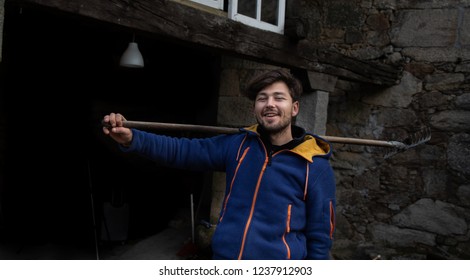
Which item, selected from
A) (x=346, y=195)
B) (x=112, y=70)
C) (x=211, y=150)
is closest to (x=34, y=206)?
(x=112, y=70)

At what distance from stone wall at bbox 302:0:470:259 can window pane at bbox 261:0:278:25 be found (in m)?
0.97

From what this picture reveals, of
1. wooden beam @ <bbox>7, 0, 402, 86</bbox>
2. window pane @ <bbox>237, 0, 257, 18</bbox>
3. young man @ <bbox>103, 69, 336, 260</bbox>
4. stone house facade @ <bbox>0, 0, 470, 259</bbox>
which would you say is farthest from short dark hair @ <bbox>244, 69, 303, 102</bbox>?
stone house facade @ <bbox>0, 0, 470, 259</bbox>

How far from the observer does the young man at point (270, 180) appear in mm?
2020

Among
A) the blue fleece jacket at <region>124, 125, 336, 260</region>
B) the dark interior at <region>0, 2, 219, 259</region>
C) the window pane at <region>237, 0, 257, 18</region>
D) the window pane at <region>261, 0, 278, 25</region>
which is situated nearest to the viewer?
the blue fleece jacket at <region>124, 125, 336, 260</region>

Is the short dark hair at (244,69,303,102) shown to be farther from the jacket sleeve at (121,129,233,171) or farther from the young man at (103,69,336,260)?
the jacket sleeve at (121,129,233,171)

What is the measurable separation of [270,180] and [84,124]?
4614 mm

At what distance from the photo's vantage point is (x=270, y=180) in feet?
6.73

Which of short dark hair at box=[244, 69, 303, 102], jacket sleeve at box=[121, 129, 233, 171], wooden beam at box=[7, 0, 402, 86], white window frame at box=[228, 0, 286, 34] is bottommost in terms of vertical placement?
jacket sleeve at box=[121, 129, 233, 171]

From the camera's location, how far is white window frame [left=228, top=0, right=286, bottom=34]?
3.58m

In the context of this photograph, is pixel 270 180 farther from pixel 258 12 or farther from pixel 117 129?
pixel 258 12

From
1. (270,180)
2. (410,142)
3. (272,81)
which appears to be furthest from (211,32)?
(410,142)

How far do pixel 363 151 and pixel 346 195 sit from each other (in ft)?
1.72

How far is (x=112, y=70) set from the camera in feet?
20.1

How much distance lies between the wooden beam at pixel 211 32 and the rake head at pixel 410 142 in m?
0.76
